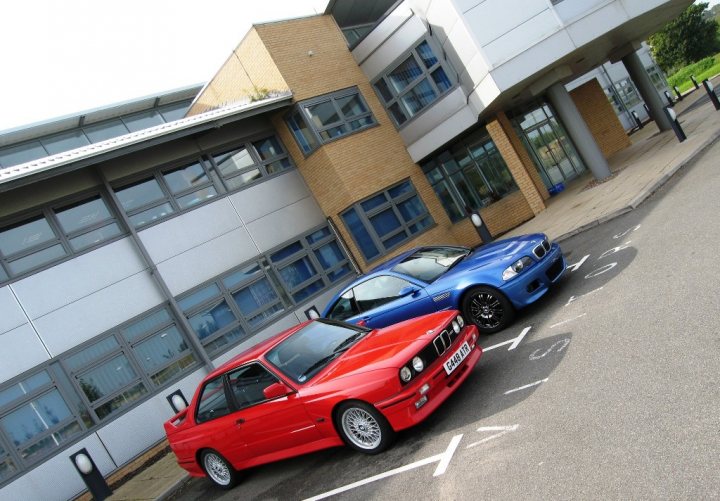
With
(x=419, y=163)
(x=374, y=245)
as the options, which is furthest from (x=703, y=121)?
(x=374, y=245)

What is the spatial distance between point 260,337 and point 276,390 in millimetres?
7832

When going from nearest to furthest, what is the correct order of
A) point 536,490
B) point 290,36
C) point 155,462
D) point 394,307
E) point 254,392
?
point 536,490, point 254,392, point 394,307, point 155,462, point 290,36

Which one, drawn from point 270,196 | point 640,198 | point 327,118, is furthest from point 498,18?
point 270,196

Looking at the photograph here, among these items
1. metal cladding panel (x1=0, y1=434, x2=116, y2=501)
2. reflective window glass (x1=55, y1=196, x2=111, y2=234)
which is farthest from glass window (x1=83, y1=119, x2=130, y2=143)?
metal cladding panel (x1=0, y1=434, x2=116, y2=501)

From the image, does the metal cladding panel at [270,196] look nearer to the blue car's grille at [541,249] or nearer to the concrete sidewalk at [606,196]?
the concrete sidewalk at [606,196]

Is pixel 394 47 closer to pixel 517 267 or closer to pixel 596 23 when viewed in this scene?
pixel 596 23

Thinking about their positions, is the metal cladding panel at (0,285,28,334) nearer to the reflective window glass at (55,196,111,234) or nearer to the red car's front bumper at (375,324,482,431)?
the reflective window glass at (55,196,111,234)

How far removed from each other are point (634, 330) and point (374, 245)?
10.6 m

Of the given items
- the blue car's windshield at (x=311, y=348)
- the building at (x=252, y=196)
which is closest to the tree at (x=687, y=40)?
the building at (x=252, y=196)

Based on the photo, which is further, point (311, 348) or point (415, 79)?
point (415, 79)

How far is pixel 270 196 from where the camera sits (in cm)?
1525

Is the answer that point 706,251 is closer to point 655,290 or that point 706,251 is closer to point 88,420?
point 655,290

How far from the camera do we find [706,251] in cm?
640

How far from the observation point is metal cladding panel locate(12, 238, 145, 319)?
1124 centimetres
